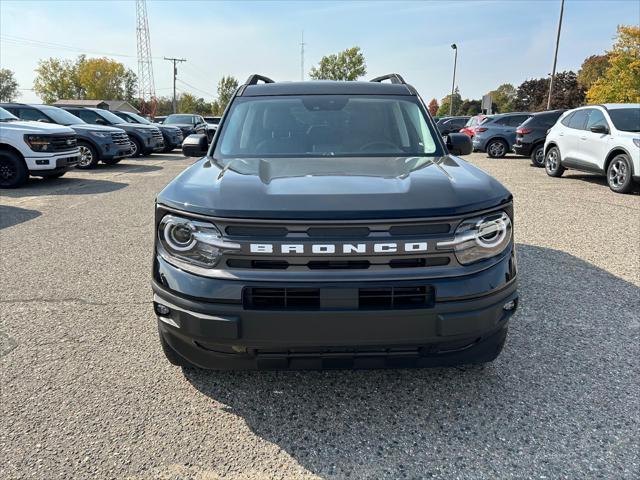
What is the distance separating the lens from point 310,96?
146 inches

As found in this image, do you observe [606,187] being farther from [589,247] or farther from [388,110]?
[388,110]

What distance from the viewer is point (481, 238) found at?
222 centimetres

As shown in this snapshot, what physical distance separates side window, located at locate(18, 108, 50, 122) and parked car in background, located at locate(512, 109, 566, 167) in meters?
13.5

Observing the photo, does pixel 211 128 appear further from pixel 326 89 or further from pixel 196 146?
pixel 326 89

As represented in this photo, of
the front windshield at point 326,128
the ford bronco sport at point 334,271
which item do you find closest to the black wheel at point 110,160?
the front windshield at point 326,128

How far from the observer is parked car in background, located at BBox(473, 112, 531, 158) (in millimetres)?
17625

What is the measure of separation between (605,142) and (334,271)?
947 centimetres

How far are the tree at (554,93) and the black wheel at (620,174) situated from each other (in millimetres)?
40412

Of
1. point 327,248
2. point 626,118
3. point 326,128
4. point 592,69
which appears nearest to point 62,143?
point 326,128

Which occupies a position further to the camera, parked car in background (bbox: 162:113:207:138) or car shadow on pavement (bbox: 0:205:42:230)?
parked car in background (bbox: 162:113:207:138)

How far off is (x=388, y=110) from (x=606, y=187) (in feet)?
28.1

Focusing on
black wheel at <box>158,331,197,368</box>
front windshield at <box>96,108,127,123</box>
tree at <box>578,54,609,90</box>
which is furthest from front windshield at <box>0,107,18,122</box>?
tree at <box>578,54,609,90</box>

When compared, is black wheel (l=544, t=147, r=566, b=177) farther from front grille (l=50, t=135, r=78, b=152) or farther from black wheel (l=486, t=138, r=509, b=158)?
front grille (l=50, t=135, r=78, b=152)

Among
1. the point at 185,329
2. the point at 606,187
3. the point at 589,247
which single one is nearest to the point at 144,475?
the point at 185,329
